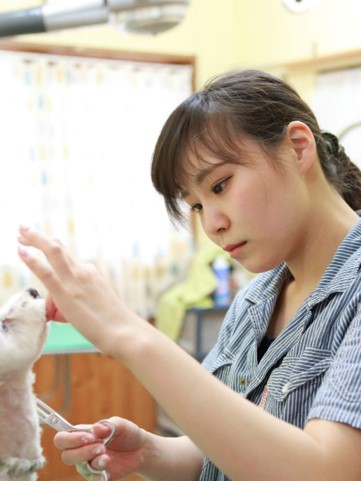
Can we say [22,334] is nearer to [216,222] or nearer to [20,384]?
[20,384]

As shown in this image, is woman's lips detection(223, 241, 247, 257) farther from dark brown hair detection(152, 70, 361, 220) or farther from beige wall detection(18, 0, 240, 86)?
beige wall detection(18, 0, 240, 86)

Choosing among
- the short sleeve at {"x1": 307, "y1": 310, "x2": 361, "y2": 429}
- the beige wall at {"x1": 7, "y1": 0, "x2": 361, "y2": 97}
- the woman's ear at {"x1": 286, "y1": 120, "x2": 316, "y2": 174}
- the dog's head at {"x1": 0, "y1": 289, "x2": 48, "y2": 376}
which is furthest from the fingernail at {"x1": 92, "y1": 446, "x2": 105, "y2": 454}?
the beige wall at {"x1": 7, "y1": 0, "x2": 361, "y2": 97}

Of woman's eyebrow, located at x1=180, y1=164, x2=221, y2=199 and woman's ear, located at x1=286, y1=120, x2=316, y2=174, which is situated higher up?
woman's ear, located at x1=286, y1=120, x2=316, y2=174

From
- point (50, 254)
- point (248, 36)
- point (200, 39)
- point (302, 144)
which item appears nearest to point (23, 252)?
point (50, 254)

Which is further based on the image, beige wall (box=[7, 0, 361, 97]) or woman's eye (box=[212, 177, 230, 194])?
beige wall (box=[7, 0, 361, 97])

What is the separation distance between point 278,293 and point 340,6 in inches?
87.6

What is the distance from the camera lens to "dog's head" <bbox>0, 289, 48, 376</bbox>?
0.70 metres

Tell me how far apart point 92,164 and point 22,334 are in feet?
7.50

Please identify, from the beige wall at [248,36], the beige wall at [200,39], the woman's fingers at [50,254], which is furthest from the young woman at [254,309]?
the beige wall at [200,39]

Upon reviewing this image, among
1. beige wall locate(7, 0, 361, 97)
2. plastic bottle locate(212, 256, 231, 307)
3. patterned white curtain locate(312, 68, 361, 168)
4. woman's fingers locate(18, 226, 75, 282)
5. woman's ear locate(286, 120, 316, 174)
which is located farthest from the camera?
plastic bottle locate(212, 256, 231, 307)

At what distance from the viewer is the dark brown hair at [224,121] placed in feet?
2.50

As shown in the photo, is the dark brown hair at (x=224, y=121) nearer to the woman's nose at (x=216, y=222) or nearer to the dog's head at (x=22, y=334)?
the woman's nose at (x=216, y=222)

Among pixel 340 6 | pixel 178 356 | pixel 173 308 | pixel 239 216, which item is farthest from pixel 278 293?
pixel 340 6

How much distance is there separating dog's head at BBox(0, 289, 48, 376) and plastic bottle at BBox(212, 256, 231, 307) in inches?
88.1
